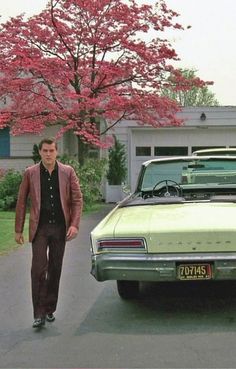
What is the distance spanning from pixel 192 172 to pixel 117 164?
13935mm

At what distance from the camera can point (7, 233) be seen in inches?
503

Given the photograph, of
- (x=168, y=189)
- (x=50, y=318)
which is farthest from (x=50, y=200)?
(x=168, y=189)

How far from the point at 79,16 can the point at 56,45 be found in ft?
3.62

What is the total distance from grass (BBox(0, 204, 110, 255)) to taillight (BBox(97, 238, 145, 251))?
4916 millimetres

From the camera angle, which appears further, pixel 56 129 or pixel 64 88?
pixel 56 129

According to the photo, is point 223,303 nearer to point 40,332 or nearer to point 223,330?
point 223,330

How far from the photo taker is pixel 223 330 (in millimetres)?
5305

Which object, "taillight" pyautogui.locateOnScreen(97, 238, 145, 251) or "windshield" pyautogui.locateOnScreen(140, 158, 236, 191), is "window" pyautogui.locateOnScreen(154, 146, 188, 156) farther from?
"taillight" pyautogui.locateOnScreen(97, 238, 145, 251)

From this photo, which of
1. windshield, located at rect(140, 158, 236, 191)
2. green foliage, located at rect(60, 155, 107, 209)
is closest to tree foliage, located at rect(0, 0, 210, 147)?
green foliage, located at rect(60, 155, 107, 209)

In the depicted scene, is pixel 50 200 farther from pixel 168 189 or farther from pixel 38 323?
pixel 168 189

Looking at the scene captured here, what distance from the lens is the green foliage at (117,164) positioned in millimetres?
21625

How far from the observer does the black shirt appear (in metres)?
5.79

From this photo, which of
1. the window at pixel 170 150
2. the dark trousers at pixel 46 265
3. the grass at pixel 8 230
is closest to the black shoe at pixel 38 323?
the dark trousers at pixel 46 265

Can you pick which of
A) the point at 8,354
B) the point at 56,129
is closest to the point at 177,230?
the point at 8,354
